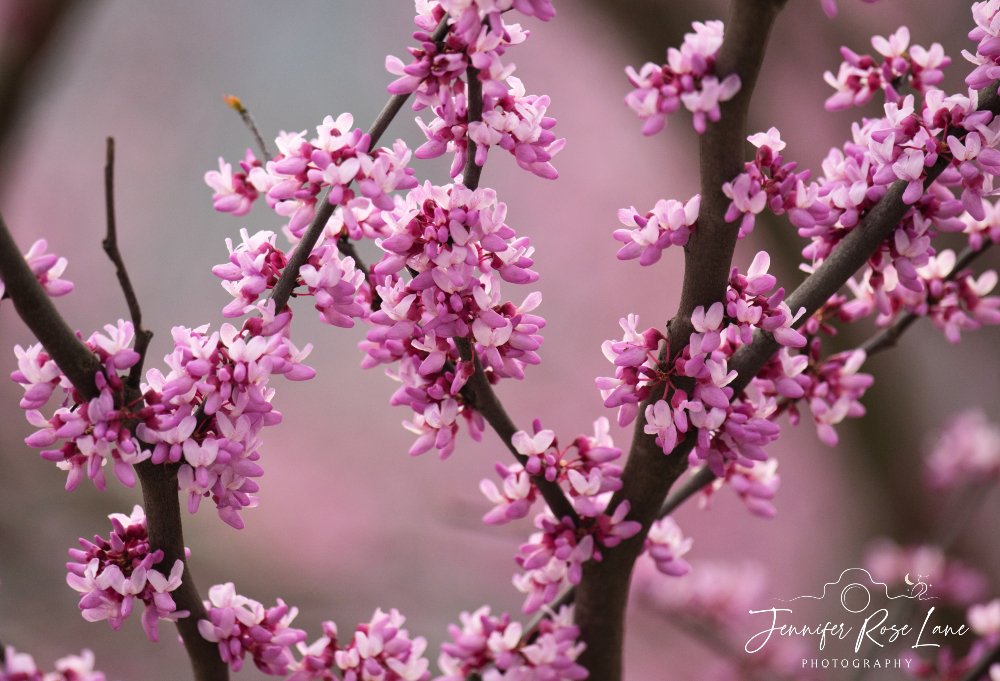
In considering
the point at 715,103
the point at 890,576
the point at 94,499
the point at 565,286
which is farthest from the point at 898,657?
the point at 565,286

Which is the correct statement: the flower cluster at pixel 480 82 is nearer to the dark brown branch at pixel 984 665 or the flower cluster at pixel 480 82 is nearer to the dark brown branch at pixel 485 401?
the dark brown branch at pixel 485 401

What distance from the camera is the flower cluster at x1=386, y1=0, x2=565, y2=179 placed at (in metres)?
0.53

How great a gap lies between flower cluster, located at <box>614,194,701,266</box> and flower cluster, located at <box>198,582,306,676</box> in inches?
13.1

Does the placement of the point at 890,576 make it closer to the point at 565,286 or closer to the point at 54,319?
the point at 54,319

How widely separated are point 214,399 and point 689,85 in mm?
340

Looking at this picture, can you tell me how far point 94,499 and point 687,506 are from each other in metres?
2.11

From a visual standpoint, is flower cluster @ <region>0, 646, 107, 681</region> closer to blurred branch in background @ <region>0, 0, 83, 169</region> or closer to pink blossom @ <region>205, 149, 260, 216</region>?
pink blossom @ <region>205, 149, 260, 216</region>

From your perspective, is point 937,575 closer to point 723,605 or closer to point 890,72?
point 723,605

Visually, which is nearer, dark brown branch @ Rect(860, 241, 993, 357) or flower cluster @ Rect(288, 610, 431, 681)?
flower cluster @ Rect(288, 610, 431, 681)

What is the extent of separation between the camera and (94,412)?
0.54 meters

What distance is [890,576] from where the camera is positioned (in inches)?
57.9

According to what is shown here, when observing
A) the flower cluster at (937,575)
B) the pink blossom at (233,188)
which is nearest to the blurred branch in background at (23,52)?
the pink blossom at (233,188)

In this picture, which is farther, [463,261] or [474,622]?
[474,622]

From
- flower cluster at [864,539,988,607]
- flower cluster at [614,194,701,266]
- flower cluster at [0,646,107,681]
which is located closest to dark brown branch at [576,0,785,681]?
flower cluster at [614,194,701,266]
